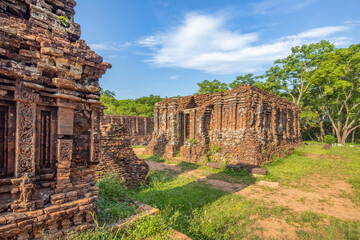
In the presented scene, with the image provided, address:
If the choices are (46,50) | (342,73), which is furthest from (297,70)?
(46,50)

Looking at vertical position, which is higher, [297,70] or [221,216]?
[297,70]

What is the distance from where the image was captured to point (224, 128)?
40.5 ft

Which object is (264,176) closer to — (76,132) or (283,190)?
(283,190)

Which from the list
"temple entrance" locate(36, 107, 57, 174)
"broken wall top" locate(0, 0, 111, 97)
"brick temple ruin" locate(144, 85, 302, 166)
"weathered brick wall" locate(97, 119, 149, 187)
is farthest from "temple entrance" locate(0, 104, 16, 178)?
"brick temple ruin" locate(144, 85, 302, 166)

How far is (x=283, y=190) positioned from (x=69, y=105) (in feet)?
24.9

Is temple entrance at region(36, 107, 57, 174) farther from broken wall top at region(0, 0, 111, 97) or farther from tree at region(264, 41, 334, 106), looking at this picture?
tree at region(264, 41, 334, 106)

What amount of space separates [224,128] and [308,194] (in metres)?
6.33

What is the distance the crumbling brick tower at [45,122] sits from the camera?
112 inches

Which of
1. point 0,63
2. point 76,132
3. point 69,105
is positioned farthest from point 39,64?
point 76,132

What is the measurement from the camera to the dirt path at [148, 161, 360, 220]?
5453 millimetres

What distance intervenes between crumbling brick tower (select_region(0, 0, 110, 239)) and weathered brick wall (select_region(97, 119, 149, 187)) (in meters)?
3.06

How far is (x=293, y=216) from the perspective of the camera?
498cm

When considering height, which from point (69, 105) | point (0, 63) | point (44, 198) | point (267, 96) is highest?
point (267, 96)

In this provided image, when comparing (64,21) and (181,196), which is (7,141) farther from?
(181,196)
